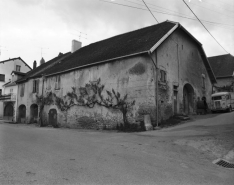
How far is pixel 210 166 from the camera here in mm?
6016

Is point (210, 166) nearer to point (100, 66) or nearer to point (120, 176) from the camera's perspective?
point (120, 176)

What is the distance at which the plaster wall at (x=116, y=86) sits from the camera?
14.1 m

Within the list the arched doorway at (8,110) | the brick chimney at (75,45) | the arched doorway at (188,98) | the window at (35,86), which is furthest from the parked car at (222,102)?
the arched doorway at (8,110)

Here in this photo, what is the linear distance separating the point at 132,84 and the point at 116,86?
1.40 metres

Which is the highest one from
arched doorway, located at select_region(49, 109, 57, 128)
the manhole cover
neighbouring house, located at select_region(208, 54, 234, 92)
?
neighbouring house, located at select_region(208, 54, 234, 92)

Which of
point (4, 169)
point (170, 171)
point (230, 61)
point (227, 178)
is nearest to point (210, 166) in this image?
point (227, 178)

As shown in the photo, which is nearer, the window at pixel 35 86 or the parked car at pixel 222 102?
the parked car at pixel 222 102

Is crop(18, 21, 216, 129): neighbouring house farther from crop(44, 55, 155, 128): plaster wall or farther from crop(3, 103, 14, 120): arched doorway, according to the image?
crop(3, 103, 14, 120): arched doorway

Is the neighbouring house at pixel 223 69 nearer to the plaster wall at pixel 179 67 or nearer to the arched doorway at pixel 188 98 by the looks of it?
the plaster wall at pixel 179 67

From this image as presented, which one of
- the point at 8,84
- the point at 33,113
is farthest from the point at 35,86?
the point at 8,84

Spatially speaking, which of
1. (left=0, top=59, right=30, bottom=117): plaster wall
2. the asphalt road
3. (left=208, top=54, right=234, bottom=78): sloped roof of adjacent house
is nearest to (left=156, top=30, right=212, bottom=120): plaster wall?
the asphalt road

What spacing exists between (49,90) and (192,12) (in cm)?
1561

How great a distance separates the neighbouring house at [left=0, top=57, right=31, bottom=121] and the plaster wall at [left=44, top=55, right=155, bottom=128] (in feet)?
52.4

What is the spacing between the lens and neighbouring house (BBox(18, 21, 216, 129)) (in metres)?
14.3
